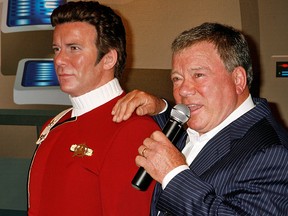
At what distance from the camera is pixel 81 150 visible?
4.92 ft

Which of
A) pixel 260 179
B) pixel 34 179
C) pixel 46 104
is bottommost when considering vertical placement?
pixel 46 104

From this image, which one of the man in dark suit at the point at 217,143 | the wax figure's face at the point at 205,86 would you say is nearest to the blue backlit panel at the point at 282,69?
the man in dark suit at the point at 217,143

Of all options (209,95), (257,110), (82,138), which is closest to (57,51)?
(82,138)

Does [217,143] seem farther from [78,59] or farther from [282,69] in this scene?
[282,69]

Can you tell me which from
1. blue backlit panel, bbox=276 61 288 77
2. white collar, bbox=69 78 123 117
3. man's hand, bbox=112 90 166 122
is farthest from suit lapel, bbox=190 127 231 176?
blue backlit panel, bbox=276 61 288 77

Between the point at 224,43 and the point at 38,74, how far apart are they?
216cm

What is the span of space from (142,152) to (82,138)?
316mm

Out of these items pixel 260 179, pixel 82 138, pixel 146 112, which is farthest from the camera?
pixel 146 112

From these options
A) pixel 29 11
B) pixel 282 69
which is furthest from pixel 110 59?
pixel 29 11

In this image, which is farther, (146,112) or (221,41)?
(146,112)

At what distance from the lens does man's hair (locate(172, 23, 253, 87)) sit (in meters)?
A: 1.44

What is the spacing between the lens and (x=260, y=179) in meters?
1.21

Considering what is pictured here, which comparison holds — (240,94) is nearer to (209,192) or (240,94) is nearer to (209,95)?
(209,95)

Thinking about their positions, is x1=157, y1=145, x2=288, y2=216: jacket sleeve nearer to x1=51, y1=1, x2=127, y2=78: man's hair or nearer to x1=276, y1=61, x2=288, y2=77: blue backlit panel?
x1=51, y1=1, x2=127, y2=78: man's hair
